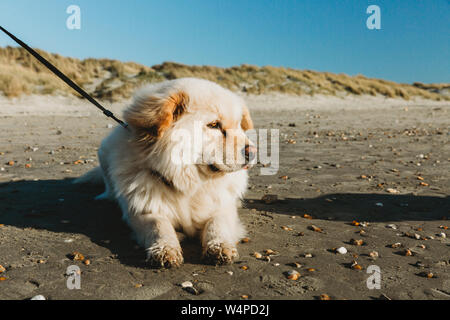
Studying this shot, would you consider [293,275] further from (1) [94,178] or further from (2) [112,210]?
(1) [94,178]

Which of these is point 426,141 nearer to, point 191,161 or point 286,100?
point 191,161

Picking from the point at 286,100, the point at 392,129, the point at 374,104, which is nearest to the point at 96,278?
the point at 392,129

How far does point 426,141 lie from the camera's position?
10664mm

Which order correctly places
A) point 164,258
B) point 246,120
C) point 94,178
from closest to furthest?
point 164,258 → point 246,120 → point 94,178

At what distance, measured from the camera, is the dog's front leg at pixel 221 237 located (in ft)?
10.4

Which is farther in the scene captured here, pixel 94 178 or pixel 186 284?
pixel 94 178

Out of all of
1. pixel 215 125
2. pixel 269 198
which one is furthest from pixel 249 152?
pixel 269 198

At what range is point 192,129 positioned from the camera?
344 cm

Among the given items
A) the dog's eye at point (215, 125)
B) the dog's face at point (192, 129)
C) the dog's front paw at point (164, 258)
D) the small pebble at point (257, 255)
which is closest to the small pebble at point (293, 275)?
the small pebble at point (257, 255)

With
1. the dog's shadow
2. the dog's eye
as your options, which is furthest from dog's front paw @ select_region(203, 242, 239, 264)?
Result: the dog's eye

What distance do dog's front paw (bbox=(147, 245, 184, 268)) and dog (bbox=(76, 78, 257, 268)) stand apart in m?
0.04

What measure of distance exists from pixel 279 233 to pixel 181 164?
135 cm

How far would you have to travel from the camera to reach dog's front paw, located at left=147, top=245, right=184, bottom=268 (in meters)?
3.05

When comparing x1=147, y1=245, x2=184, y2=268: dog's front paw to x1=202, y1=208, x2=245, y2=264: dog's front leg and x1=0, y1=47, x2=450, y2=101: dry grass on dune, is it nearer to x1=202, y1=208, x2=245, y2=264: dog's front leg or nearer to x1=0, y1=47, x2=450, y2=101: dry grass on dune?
x1=202, y1=208, x2=245, y2=264: dog's front leg
